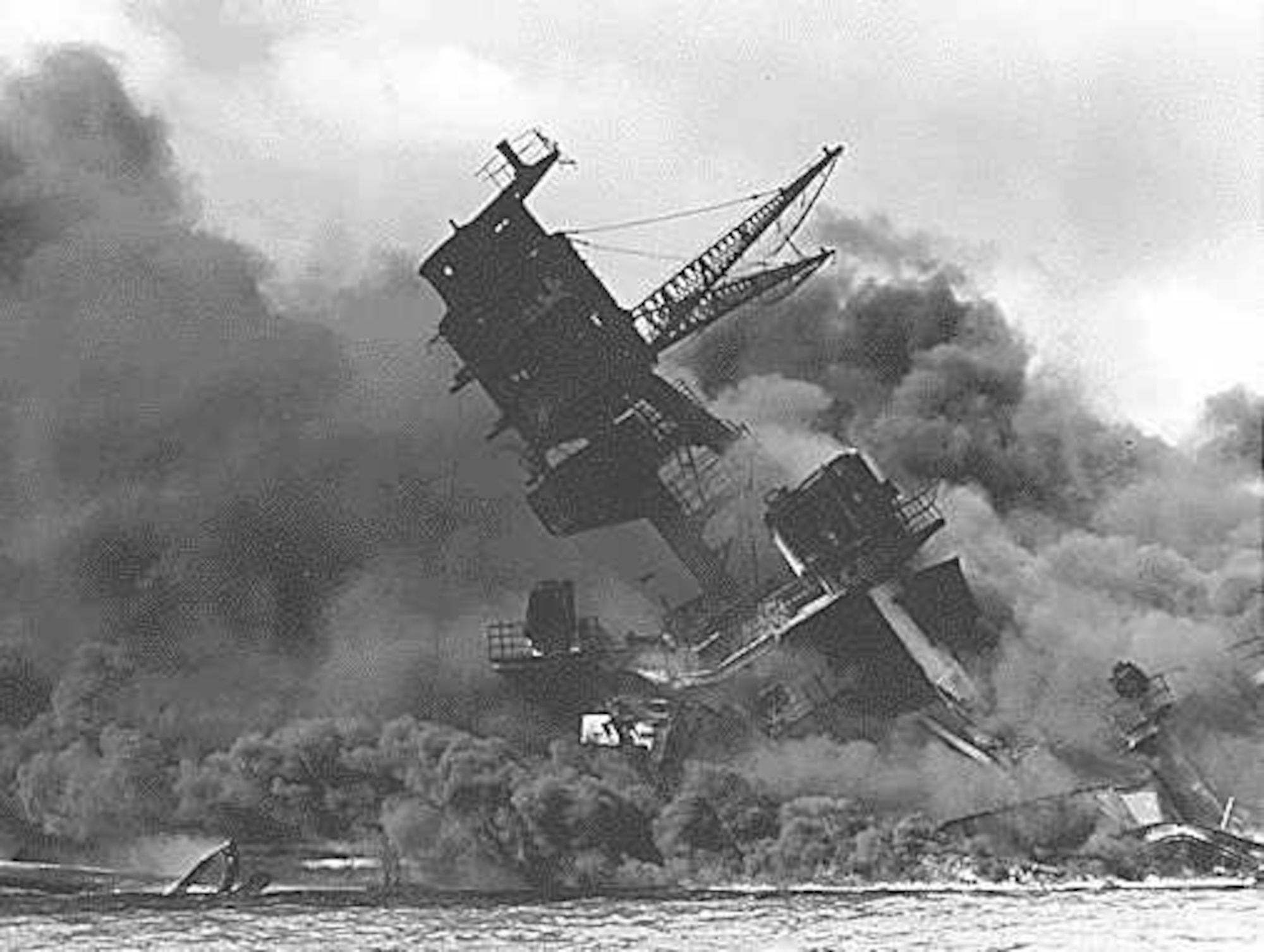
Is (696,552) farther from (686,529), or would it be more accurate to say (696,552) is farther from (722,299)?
(722,299)

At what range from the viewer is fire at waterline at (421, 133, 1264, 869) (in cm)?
4353

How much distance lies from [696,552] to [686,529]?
692mm

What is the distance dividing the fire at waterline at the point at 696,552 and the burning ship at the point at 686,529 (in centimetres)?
5

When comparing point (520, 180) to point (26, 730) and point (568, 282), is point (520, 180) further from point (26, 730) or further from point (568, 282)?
point (26, 730)

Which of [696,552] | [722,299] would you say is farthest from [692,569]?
[722,299]

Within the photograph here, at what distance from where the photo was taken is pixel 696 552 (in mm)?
48781

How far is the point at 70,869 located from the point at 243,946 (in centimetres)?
1521

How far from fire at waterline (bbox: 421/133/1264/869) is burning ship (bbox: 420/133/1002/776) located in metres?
0.05

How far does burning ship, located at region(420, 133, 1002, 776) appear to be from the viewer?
43.8 m

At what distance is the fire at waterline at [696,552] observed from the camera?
43531mm

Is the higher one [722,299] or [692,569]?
[722,299]

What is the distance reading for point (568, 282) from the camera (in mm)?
46750

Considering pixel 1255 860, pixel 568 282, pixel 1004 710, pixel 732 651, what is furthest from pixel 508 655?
pixel 1255 860

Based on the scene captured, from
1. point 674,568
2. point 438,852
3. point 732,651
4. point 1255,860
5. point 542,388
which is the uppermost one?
point 542,388
